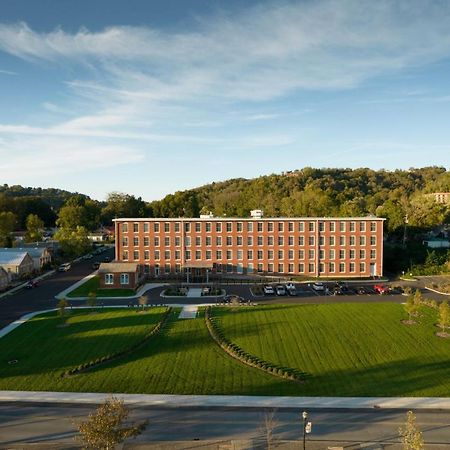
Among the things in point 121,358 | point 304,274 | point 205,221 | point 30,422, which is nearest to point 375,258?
point 304,274

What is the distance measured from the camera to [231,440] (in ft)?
66.2

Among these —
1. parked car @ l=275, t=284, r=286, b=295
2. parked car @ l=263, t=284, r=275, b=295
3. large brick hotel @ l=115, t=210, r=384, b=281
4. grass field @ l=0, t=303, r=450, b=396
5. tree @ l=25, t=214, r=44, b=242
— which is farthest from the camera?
tree @ l=25, t=214, r=44, b=242

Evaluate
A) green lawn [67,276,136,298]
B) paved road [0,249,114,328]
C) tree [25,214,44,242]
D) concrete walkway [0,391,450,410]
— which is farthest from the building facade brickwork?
tree [25,214,44,242]

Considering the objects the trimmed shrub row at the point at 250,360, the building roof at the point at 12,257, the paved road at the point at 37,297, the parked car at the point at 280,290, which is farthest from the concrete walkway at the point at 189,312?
the building roof at the point at 12,257

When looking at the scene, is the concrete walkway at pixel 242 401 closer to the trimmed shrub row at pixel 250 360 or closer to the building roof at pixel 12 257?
the trimmed shrub row at pixel 250 360

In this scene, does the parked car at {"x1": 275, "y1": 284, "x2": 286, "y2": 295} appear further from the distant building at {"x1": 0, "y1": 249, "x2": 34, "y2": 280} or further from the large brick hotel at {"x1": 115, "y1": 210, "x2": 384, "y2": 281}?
the distant building at {"x1": 0, "y1": 249, "x2": 34, "y2": 280}

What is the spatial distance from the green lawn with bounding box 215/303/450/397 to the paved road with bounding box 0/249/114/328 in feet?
68.5

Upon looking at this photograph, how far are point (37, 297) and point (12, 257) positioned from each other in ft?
59.5

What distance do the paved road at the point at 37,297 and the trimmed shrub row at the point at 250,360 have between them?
20458 millimetres

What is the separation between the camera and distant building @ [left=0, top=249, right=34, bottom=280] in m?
64.3

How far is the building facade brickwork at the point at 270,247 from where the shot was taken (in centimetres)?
6488

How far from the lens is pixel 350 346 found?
32.4 meters

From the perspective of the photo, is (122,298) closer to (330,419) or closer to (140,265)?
(140,265)

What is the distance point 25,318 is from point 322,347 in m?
28.9
